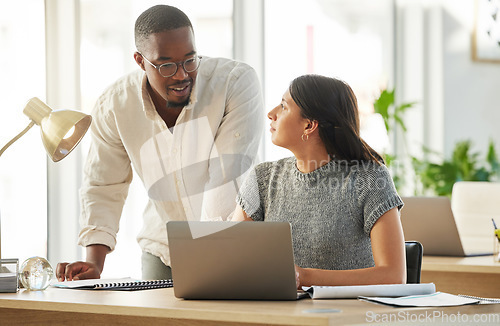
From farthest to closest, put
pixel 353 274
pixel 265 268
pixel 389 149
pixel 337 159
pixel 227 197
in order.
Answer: pixel 389 149 → pixel 227 197 → pixel 337 159 → pixel 353 274 → pixel 265 268

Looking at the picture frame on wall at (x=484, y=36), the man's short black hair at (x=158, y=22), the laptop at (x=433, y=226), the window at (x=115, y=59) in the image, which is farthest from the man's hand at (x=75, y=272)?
the picture frame on wall at (x=484, y=36)

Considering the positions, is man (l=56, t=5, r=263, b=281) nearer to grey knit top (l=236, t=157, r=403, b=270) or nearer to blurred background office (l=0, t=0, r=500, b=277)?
grey knit top (l=236, t=157, r=403, b=270)

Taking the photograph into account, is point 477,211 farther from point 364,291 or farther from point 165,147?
point 364,291

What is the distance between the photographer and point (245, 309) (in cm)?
147

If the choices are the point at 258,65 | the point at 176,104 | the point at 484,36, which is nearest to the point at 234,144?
the point at 176,104

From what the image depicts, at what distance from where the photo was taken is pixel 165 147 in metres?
2.51

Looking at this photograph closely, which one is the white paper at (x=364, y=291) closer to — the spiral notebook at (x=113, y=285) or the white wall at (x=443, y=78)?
the spiral notebook at (x=113, y=285)

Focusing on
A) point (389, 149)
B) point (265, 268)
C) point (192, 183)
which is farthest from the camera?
point (389, 149)

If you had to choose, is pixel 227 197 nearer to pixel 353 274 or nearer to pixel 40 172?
pixel 353 274

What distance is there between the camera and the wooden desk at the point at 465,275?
8.66 ft

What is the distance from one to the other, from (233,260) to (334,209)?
20.6 inches

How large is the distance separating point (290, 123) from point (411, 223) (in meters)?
1.08

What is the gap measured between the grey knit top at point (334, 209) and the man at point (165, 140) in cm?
25

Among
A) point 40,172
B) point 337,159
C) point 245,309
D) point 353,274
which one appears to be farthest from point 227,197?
point 40,172
